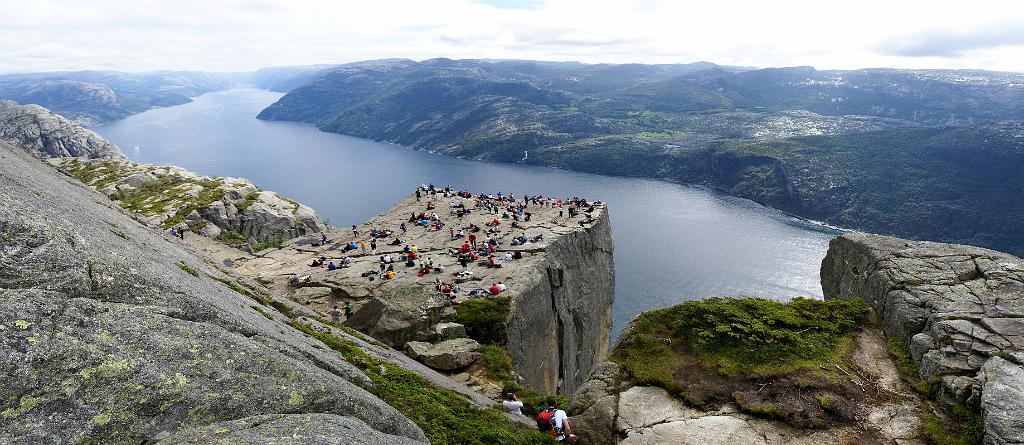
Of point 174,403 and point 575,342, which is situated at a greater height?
point 174,403

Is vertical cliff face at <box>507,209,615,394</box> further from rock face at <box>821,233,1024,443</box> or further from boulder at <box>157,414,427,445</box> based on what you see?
boulder at <box>157,414,427,445</box>

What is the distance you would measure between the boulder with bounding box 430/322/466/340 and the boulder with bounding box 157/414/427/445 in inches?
707

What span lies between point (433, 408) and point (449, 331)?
42.0 feet

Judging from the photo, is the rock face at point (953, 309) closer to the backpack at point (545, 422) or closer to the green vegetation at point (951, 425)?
the green vegetation at point (951, 425)

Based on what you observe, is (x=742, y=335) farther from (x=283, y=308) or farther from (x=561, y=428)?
(x=283, y=308)

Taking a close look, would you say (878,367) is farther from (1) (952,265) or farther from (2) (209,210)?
(2) (209,210)

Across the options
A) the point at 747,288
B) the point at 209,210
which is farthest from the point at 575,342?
the point at 747,288

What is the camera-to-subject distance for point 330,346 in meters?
20.4

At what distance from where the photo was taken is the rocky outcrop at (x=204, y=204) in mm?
73188

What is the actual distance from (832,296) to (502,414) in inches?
974

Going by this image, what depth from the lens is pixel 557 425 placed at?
65.4 ft

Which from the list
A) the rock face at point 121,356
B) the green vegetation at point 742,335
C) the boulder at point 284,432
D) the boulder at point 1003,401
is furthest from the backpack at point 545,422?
the boulder at point 1003,401

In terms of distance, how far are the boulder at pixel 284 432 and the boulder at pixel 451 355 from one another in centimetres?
1457

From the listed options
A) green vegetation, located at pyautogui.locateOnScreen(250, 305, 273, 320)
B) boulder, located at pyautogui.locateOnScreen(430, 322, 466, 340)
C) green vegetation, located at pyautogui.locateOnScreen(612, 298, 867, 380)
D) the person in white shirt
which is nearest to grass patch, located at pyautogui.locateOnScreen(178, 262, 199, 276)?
green vegetation, located at pyautogui.locateOnScreen(250, 305, 273, 320)
